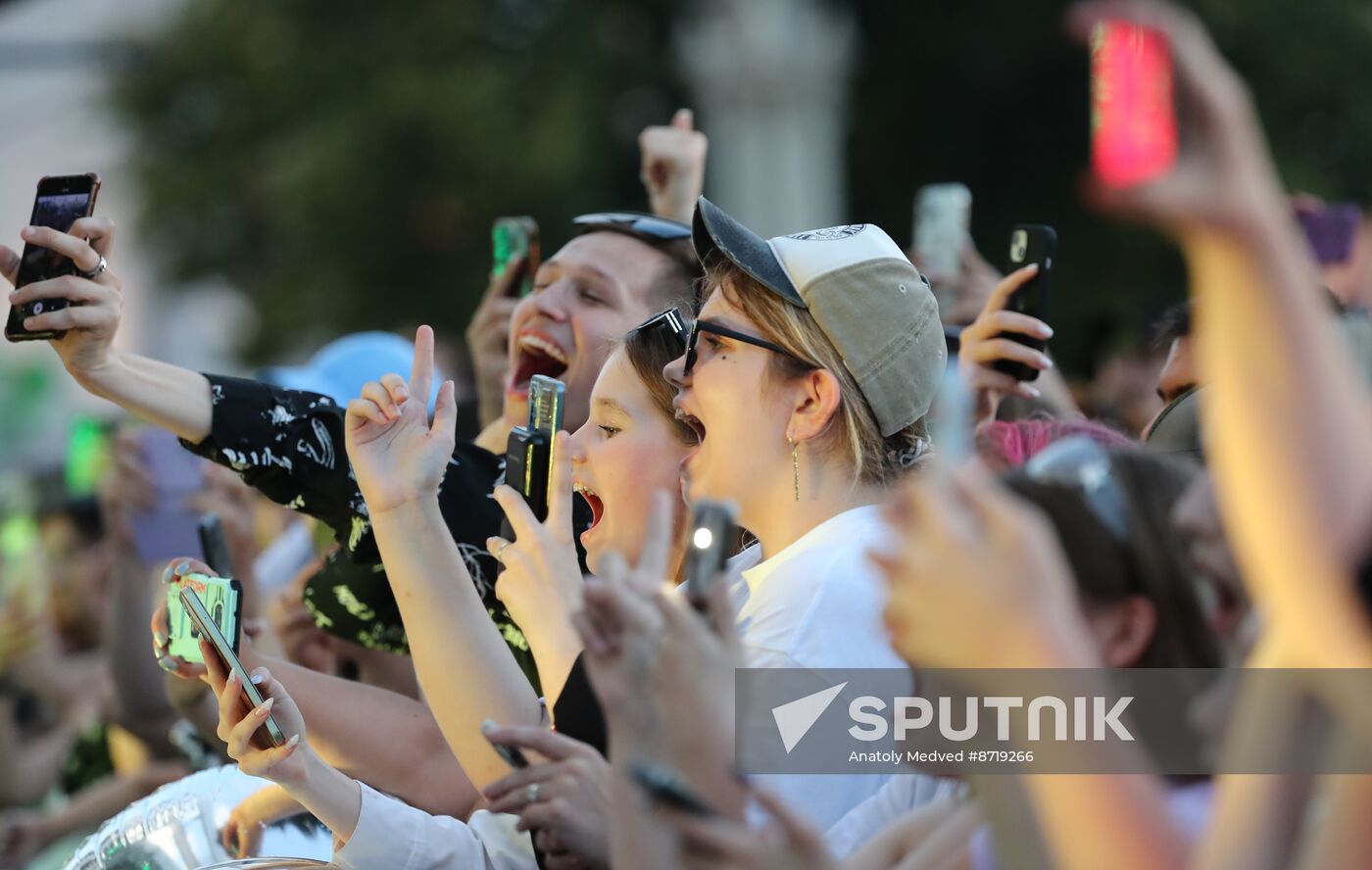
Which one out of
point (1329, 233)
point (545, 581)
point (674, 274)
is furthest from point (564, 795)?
point (1329, 233)

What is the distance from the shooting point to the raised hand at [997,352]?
140 inches

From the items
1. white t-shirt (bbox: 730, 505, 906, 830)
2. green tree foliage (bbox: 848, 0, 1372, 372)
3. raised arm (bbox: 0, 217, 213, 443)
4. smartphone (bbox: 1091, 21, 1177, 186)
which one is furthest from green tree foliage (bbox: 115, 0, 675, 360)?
smartphone (bbox: 1091, 21, 1177, 186)

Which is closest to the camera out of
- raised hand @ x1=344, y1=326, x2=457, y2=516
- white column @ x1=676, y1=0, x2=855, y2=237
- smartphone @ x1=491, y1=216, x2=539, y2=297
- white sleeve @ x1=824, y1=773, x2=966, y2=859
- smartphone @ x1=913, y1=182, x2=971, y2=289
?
white sleeve @ x1=824, y1=773, x2=966, y2=859

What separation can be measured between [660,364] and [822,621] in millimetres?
766

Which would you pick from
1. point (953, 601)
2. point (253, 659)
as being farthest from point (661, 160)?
point (953, 601)

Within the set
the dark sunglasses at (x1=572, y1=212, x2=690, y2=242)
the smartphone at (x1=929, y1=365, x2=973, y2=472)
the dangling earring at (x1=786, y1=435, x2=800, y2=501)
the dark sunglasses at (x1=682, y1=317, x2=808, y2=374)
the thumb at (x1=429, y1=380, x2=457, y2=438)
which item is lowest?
the dangling earring at (x1=786, y1=435, x2=800, y2=501)

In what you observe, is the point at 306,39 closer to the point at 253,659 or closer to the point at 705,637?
the point at 253,659

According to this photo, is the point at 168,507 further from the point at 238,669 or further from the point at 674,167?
the point at 238,669

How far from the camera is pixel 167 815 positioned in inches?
132

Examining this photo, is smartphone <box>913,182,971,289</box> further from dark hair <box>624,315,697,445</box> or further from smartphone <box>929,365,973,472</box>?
smartphone <box>929,365,973,472</box>

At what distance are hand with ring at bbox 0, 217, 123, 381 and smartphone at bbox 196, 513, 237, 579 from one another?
49 centimetres

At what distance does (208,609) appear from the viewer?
2.83 m

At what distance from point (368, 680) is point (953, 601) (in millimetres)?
2706

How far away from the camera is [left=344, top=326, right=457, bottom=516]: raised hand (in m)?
2.87
